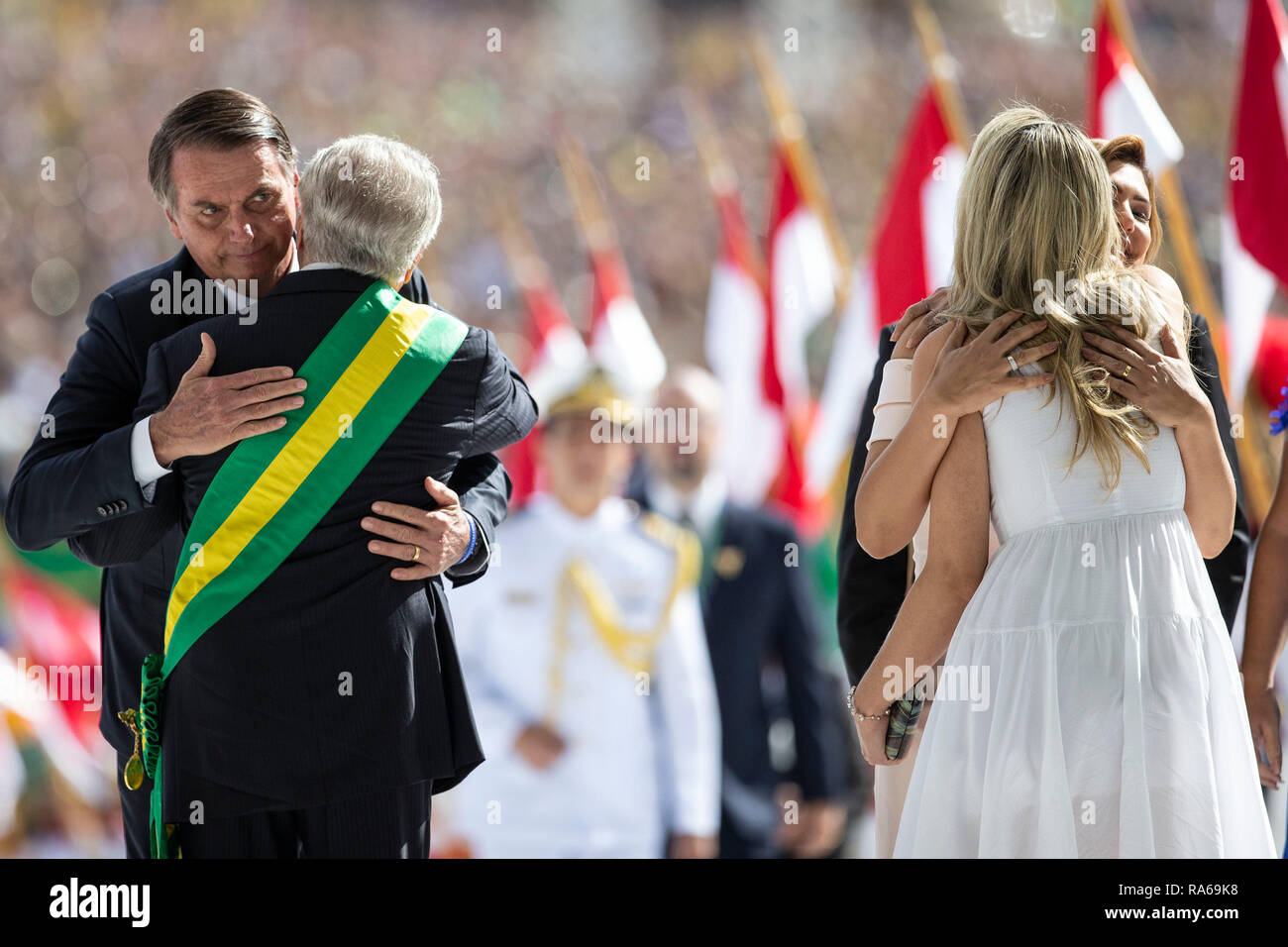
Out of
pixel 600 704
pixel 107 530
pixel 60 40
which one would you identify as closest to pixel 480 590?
pixel 600 704

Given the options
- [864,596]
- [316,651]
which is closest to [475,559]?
[316,651]

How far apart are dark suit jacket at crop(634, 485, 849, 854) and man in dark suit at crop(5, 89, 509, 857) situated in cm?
252

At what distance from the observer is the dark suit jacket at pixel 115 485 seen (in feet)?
6.47

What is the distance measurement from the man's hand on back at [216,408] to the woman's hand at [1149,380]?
110 centimetres

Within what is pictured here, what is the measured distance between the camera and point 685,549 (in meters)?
4.68

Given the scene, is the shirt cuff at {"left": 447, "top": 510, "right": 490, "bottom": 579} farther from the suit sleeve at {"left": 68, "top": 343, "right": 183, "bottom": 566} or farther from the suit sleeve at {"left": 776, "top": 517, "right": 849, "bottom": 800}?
the suit sleeve at {"left": 776, "top": 517, "right": 849, "bottom": 800}

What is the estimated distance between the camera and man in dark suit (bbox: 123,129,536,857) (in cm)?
190

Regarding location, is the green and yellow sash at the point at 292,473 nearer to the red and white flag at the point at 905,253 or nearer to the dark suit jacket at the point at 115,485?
the dark suit jacket at the point at 115,485

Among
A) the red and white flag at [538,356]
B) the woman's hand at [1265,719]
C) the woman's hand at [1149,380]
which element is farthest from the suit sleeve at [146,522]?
the red and white flag at [538,356]

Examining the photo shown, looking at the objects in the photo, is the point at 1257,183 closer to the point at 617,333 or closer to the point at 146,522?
the point at 617,333

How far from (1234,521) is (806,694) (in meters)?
2.40

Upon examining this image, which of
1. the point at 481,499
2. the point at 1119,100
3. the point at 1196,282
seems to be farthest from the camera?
the point at 1119,100

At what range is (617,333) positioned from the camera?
243 inches

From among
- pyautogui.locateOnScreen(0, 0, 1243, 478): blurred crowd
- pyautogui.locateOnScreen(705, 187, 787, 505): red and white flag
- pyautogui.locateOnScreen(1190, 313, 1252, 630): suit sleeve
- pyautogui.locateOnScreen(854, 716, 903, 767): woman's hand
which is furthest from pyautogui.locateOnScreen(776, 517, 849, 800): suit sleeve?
pyautogui.locateOnScreen(0, 0, 1243, 478): blurred crowd
